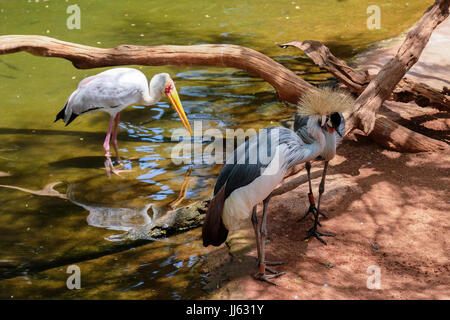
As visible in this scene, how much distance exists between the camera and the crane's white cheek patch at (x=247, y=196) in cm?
392

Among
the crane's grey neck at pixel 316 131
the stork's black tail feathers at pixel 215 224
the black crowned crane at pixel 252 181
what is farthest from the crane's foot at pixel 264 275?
the crane's grey neck at pixel 316 131

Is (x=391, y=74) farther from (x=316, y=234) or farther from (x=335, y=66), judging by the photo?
(x=316, y=234)

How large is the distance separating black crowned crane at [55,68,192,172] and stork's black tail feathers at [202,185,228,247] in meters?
2.76

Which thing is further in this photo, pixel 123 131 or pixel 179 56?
pixel 123 131

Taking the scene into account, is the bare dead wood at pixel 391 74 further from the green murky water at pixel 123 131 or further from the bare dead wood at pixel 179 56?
the green murky water at pixel 123 131

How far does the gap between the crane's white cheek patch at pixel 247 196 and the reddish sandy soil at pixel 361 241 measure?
1.70ft

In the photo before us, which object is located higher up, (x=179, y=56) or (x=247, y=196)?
(x=179, y=56)

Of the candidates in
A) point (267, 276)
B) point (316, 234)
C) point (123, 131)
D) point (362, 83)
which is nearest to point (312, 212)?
point (316, 234)

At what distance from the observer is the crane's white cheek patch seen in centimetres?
392

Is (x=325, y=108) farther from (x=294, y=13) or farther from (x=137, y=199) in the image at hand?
(x=294, y=13)

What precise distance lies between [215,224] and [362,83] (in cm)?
310

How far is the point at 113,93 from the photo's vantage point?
253 inches

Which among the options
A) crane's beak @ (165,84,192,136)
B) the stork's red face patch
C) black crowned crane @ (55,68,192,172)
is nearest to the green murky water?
crane's beak @ (165,84,192,136)
